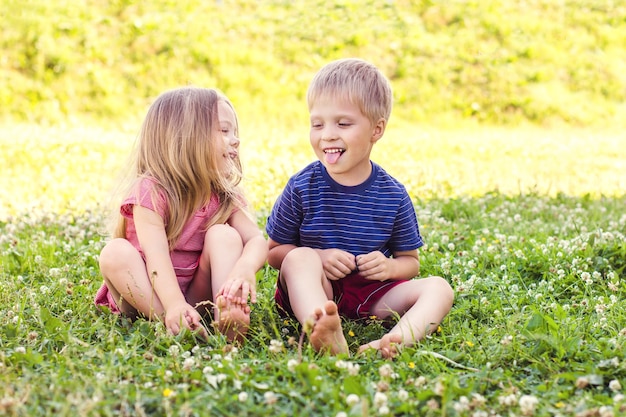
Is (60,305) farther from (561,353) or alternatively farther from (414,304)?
(561,353)

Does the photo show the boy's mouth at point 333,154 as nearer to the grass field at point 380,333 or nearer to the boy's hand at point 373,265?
the boy's hand at point 373,265

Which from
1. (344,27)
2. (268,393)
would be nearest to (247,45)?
(344,27)

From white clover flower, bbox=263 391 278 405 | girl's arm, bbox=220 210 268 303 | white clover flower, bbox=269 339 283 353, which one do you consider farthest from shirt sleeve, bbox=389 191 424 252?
white clover flower, bbox=263 391 278 405

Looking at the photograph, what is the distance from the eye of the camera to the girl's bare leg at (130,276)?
3.48 meters

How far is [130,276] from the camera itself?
3.48m

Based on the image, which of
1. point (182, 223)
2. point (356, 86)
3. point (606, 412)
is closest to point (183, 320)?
point (182, 223)

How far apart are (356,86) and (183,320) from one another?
1.35 metres

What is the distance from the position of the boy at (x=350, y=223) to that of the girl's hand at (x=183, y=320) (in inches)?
17.2

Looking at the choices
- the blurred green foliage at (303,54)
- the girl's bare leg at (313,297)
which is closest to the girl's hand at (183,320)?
the girl's bare leg at (313,297)

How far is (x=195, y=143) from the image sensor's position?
3766 millimetres

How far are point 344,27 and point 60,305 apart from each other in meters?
11.2

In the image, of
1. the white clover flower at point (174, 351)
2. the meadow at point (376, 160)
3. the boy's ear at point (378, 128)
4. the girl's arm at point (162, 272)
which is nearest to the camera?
the meadow at point (376, 160)

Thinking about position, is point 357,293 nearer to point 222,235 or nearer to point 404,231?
point 404,231

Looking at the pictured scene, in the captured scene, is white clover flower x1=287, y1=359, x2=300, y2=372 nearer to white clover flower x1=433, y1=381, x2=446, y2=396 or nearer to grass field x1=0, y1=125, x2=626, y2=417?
grass field x1=0, y1=125, x2=626, y2=417
